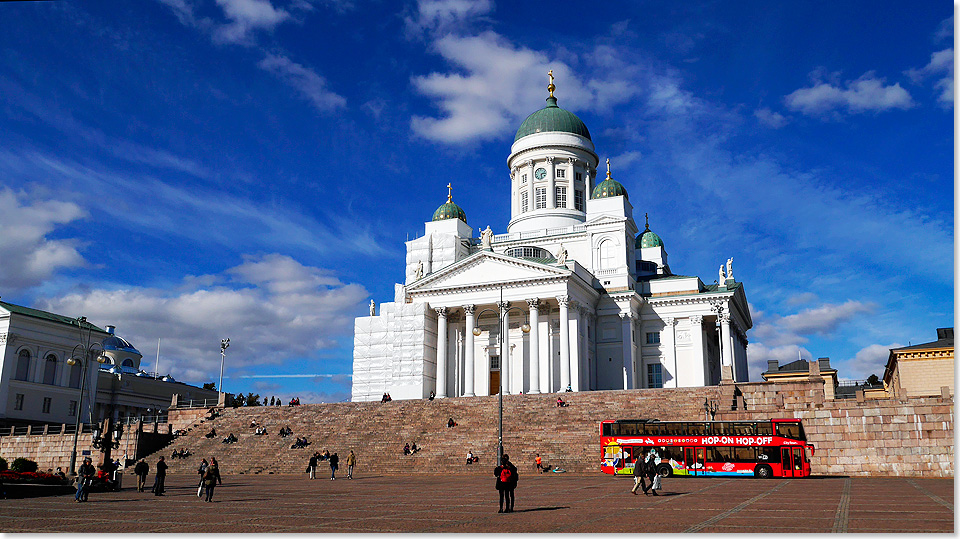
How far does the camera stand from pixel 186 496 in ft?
88.2

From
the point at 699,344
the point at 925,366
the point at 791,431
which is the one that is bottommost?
the point at 791,431

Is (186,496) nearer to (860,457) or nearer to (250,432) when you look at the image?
(250,432)

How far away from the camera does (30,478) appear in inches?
1160

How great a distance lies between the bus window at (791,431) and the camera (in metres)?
34.4

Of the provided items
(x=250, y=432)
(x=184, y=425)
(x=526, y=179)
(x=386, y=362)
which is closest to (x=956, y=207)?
(x=250, y=432)

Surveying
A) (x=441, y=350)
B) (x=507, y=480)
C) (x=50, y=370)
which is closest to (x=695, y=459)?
(x=507, y=480)

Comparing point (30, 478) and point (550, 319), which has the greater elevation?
point (550, 319)

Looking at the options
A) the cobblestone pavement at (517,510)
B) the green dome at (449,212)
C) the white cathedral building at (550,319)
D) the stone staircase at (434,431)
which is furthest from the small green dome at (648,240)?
the cobblestone pavement at (517,510)

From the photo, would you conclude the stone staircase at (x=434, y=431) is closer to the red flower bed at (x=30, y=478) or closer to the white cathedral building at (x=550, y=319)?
the white cathedral building at (x=550, y=319)

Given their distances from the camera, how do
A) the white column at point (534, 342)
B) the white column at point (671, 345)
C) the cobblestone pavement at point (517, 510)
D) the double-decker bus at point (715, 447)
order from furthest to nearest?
the white column at point (671, 345) < the white column at point (534, 342) < the double-decker bus at point (715, 447) < the cobblestone pavement at point (517, 510)

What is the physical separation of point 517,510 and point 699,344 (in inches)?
1886

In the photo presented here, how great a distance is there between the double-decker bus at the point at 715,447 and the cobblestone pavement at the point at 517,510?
5.40 meters

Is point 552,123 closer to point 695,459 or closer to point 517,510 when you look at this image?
point 695,459

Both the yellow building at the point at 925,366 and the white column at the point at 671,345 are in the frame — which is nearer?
the yellow building at the point at 925,366
